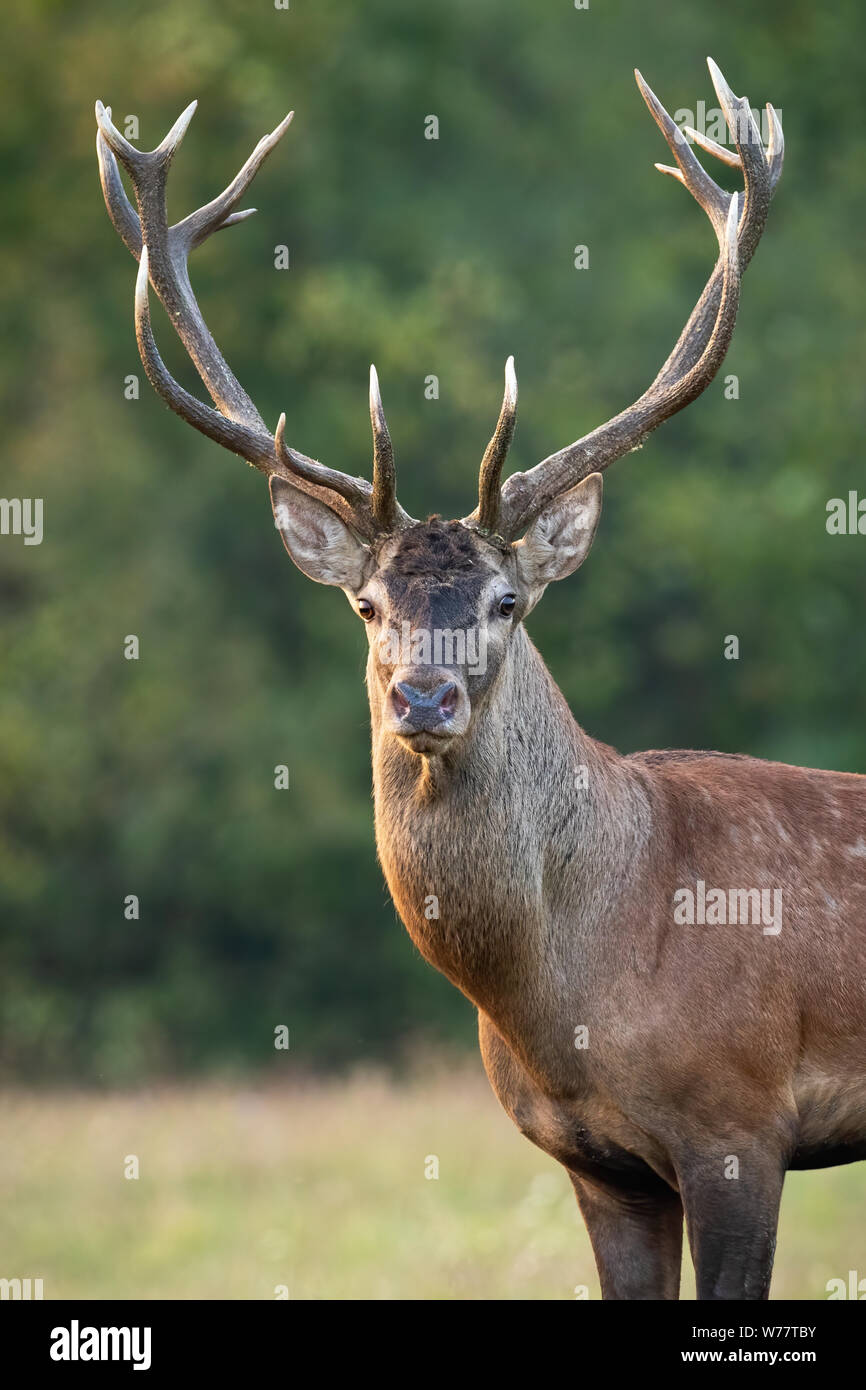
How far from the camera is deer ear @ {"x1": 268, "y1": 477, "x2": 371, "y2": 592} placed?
19.4ft

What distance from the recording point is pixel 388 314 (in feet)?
61.1

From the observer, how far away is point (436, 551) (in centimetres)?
560

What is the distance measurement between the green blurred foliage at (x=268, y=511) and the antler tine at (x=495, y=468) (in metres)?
12.3

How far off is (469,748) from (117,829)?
13.7 m

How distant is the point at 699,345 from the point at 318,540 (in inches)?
58.4

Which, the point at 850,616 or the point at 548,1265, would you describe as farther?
the point at 850,616

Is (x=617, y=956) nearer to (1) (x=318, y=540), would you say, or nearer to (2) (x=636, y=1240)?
(2) (x=636, y=1240)

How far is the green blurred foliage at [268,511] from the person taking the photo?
732 inches

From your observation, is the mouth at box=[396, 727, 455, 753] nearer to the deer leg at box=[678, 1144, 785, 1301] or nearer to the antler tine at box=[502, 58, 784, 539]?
the antler tine at box=[502, 58, 784, 539]

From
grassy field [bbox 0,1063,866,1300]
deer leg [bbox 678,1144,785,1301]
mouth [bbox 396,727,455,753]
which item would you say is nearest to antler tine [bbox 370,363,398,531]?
mouth [bbox 396,727,455,753]

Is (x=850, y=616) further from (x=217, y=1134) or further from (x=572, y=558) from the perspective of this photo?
(x=572, y=558)

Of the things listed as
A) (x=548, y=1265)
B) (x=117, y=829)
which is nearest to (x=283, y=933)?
(x=117, y=829)

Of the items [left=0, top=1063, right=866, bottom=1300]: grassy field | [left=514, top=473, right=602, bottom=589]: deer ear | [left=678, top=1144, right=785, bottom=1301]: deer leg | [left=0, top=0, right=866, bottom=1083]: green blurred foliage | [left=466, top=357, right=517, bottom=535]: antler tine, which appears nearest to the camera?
[left=678, top=1144, right=785, bottom=1301]: deer leg

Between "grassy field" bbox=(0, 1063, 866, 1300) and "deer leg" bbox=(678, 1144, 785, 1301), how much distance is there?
2973 mm
